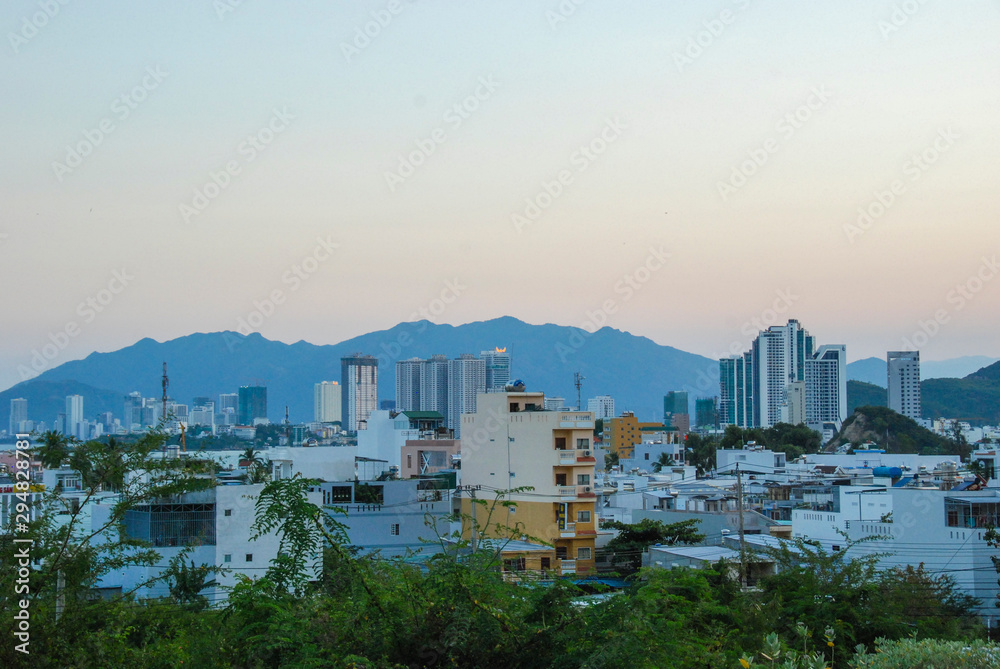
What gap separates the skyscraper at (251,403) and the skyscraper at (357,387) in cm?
1298

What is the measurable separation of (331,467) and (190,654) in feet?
60.6

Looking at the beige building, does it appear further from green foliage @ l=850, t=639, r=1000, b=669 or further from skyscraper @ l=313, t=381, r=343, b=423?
skyscraper @ l=313, t=381, r=343, b=423

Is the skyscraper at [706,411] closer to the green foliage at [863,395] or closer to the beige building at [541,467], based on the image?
the green foliage at [863,395]

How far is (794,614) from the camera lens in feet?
26.1

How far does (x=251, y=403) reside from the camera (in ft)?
395

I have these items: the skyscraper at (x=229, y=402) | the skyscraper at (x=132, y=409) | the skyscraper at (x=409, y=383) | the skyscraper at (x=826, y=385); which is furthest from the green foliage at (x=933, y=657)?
the skyscraper at (x=229, y=402)

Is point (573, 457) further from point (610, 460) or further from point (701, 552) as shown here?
point (610, 460)

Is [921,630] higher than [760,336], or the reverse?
[760,336]

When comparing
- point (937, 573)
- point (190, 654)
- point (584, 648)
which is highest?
point (584, 648)

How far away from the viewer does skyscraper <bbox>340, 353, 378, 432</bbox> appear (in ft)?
358

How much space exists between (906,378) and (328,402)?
69.9 meters

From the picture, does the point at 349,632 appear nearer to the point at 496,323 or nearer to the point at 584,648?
the point at 584,648

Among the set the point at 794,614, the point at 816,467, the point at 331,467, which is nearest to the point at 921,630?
the point at 794,614

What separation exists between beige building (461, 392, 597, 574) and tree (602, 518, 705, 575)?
0.49m
